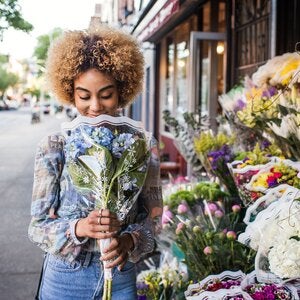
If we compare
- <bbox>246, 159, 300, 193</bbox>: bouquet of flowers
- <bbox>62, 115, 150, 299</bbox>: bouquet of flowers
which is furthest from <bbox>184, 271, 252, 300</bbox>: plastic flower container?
<bbox>246, 159, 300, 193</bbox>: bouquet of flowers

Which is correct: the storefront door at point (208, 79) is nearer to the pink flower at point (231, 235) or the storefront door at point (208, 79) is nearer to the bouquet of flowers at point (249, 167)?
the bouquet of flowers at point (249, 167)

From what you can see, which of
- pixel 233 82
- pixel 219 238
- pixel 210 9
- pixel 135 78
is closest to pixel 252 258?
pixel 219 238

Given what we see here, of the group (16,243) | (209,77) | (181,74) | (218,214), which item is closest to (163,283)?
(218,214)

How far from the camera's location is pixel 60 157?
181cm

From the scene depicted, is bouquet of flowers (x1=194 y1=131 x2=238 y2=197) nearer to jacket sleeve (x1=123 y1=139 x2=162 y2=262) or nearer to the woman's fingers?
jacket sleeve (x1=123 y1=139 x2=162 y2=262)

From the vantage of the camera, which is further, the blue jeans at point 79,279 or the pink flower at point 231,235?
the pink flower at point 231,235

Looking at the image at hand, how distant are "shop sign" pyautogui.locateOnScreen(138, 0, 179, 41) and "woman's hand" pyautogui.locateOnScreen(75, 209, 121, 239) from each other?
3.27 meters

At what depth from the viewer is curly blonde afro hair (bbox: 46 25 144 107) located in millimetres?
1932

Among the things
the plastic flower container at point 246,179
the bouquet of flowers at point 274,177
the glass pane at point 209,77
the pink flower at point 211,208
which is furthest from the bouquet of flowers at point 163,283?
the glass pane at point 209,77

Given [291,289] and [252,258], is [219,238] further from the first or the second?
[291,289]

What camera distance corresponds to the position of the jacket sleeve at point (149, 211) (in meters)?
1.88

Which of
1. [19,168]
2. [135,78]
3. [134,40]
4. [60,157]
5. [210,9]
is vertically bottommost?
[19,168]

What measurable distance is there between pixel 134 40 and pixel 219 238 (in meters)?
1.07

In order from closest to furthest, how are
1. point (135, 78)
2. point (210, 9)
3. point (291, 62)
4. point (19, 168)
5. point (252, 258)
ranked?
point (135, 78) < point (252, 258) < point (291, 62) < point (210, 9) < point (19, 168)
